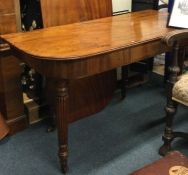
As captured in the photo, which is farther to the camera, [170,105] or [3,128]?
[3,128]

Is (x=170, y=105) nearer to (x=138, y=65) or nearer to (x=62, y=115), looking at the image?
(x=62, y=115)

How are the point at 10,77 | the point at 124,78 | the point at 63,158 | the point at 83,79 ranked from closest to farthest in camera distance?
the point at 63,158 → the point at 10,77 → the point at 83,79 → the point at 124,78

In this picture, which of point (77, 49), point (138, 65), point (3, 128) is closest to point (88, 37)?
point (77, 49)

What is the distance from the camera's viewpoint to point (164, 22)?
6.66 feet

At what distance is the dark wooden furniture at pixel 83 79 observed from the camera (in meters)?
1.94

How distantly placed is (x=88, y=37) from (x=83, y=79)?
51cm

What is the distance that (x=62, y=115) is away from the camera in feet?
5.12

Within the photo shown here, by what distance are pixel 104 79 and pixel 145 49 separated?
2.20ft

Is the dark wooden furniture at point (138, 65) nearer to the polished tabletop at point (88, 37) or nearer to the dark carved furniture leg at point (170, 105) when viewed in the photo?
the polished tabletop at point (88, 37)

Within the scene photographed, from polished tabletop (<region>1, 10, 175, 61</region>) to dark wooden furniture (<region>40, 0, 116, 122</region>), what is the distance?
0.08 meters

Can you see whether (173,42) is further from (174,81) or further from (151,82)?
(151,82)

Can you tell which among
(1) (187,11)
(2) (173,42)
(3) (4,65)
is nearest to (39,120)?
(3) (4,65)

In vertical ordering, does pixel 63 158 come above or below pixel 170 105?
below

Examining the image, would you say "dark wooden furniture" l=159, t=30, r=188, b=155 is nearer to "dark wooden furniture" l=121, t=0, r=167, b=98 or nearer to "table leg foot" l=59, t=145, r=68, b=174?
"table leg foot" l=59, t=145, r=68, b=174
